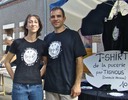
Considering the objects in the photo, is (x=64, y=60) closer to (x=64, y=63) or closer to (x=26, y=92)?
(x=64, y=63)

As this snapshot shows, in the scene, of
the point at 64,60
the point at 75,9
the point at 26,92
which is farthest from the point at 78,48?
the point at 75,9

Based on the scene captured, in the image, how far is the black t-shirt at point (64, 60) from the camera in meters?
3.33

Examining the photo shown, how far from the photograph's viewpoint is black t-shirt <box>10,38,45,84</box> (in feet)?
11.0

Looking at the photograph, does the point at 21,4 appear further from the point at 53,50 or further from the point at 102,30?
the point at 53,50

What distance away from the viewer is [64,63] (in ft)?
10.9

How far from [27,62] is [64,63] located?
1.40 ft

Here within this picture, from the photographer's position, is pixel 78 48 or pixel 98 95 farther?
pixel 98 95

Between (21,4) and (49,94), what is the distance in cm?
1065

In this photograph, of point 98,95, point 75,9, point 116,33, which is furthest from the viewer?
point 75,9

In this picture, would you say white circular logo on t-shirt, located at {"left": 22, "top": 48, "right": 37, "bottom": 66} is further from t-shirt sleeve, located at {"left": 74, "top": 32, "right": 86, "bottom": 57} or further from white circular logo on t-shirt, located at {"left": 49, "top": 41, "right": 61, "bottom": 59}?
t-shirt sleeve, located at {"left": 74, "top": 32, "right": 86, "bottom": 57}

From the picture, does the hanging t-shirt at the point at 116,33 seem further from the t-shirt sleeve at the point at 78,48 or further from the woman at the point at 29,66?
the woman at the point at 29,66

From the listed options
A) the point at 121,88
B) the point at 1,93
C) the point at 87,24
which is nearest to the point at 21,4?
the point at 1,93

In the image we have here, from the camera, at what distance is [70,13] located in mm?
4984

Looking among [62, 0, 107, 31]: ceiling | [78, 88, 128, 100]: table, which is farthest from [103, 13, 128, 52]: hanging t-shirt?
[78, 88, 128, 100]: table
